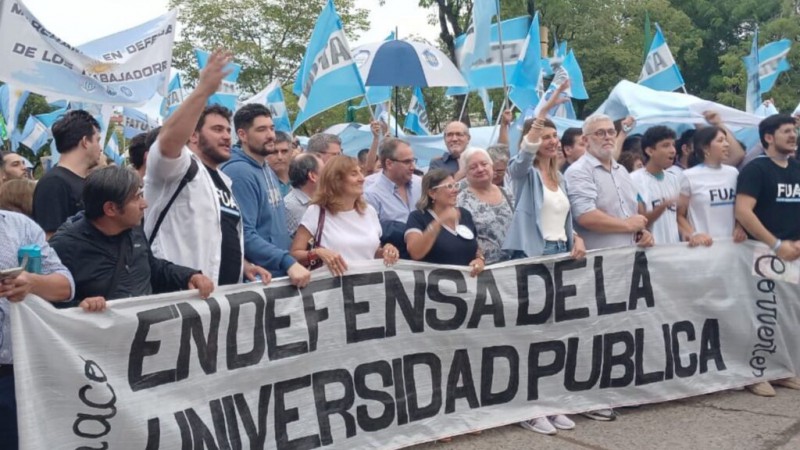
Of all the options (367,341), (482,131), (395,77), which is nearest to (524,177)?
(367,341)

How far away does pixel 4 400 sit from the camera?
124 inches

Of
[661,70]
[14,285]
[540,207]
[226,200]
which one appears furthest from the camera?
[661,70]

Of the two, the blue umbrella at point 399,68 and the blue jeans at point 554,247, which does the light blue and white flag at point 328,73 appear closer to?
the blue umbrella at point 399,68

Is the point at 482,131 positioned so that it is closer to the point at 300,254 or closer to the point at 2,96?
the point at 2,96

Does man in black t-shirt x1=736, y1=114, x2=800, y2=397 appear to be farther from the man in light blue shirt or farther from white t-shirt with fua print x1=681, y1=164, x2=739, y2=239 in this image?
the man in light blue shirt

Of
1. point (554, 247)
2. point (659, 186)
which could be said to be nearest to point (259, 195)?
point (554, 247)

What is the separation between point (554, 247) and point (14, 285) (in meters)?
3.08

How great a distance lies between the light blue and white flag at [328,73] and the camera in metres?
7.23

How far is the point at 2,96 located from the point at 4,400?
1100cm

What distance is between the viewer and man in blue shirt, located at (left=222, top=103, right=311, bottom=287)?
4.02 metres

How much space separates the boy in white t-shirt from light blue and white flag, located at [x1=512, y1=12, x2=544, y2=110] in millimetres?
3781

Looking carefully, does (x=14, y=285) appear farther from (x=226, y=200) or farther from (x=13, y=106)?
(x=13, y=106)

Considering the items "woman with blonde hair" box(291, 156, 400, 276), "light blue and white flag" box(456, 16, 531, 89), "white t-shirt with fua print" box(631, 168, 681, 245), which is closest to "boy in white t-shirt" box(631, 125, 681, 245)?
"white t-shirt with fua print" box(631, 168, 681, 245)

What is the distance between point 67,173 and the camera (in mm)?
4281
